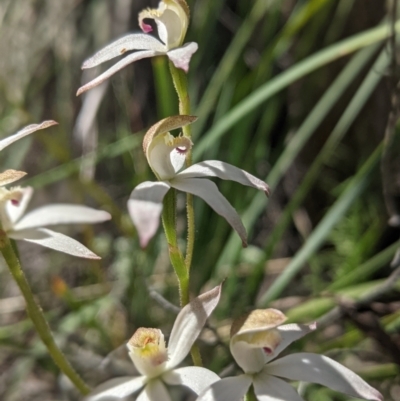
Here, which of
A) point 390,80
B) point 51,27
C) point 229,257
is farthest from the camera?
point 51,27

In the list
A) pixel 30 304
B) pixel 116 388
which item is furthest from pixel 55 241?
pixel 116 388

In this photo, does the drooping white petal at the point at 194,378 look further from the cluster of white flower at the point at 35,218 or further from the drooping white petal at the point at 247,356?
the cluster of white flower at the point at 35,218

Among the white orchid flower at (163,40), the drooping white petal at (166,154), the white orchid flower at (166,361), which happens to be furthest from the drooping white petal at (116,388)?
the white orchid flower at (163,40)

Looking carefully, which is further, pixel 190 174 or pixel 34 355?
pixel 34 355

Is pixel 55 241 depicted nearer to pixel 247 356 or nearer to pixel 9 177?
pixel 9 177

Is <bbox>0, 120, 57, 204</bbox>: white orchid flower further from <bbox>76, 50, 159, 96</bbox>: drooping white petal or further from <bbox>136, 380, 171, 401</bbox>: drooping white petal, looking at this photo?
<bbox>136, 380, 171, 401</bbox>: drooping white petal

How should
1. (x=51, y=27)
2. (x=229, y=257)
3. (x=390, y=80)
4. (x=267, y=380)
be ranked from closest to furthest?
(x=267, y=380) → (x=390, y=80) → (x=229, y=257) → (x=51, y=27)

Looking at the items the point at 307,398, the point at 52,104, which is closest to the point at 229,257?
the point at 307,398

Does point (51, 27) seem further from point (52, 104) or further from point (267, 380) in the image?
point (267, 380)
